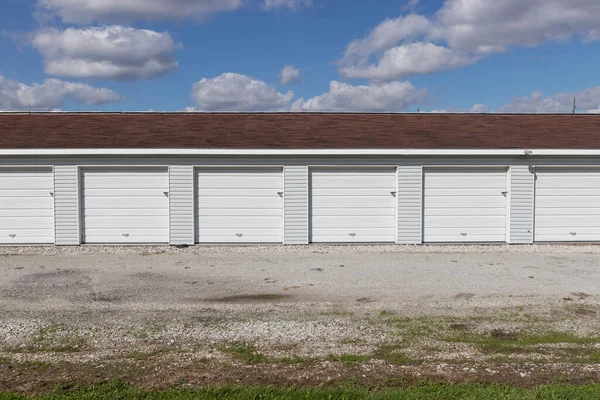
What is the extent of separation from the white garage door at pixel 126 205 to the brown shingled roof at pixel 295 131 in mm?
755

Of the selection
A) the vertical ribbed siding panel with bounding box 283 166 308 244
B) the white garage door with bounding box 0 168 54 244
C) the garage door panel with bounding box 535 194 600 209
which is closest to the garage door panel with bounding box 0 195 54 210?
the white garage door with bounding box 0 168 54 244

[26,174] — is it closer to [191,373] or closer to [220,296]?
[220,296]

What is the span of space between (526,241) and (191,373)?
432 inches

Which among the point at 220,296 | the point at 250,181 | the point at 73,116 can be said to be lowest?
the point at 220,296

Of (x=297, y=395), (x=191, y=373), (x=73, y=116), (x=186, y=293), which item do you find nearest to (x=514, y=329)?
(x=297, y=395)

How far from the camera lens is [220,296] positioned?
8.22 meters

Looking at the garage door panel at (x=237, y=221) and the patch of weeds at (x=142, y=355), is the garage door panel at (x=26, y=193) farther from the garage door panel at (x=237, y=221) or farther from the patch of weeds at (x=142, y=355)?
the patch of weeds at (x=142, y=355)

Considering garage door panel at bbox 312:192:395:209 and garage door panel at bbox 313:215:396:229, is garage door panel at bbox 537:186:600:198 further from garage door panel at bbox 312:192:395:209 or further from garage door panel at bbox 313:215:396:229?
garage door panel at bbox 312:192:395:209

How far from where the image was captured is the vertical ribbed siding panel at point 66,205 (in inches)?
517

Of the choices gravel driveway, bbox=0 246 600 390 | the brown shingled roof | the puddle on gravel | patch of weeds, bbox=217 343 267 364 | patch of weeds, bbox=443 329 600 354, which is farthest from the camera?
the brown shingled roof

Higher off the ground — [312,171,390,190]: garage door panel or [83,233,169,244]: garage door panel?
[312,171,390,190]: garage door panel

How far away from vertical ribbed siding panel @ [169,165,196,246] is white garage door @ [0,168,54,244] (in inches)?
116

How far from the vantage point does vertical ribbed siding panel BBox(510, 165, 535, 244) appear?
44.3 ft

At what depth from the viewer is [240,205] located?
13453 millimetres
